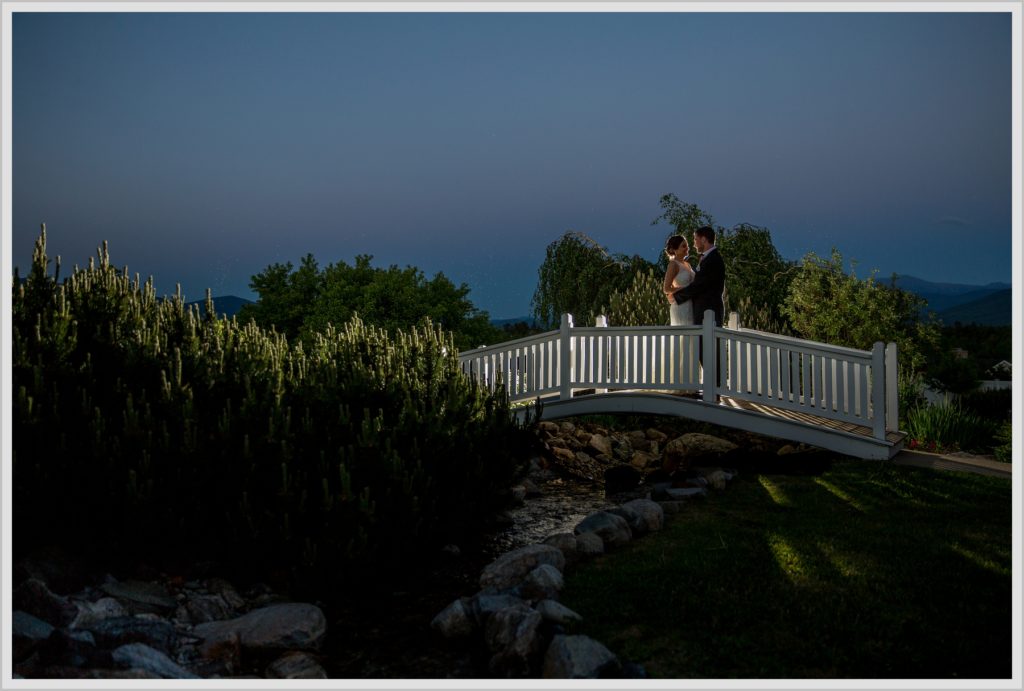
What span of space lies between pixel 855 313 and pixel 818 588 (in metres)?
11.0

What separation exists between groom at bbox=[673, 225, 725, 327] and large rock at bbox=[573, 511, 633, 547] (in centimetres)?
399

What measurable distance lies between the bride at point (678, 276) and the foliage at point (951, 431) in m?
3.56

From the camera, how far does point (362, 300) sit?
58.4ft

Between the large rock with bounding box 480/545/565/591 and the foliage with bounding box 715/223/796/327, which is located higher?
the foliage with bounding box 715/223/796/327

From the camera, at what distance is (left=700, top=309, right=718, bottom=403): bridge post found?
411 inches

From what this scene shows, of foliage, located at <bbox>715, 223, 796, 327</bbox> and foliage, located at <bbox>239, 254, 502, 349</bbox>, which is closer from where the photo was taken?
foliage, located at <bbox>239, 254, 502, 349</bbox>

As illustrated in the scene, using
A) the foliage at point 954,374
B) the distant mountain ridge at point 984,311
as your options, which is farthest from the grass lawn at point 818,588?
the distant mountain ridge at point 984,311

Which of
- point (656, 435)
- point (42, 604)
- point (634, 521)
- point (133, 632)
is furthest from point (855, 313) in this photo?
point (42, 604)

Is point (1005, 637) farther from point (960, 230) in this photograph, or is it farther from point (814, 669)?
point (960, 230)

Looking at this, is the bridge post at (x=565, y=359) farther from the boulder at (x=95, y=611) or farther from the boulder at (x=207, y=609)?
the boulder at (x=95, y=611)

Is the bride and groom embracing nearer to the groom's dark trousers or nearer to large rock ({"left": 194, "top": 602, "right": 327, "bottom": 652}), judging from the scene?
the groom's dark trousers

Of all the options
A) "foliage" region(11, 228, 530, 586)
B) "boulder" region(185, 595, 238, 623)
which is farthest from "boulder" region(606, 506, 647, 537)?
"boulder" region(185, 595, 238, 623)

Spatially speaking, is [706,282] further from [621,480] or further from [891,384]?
[621,480]

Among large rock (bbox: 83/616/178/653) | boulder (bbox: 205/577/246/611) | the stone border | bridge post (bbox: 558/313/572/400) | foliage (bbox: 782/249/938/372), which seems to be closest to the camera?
the stone border
